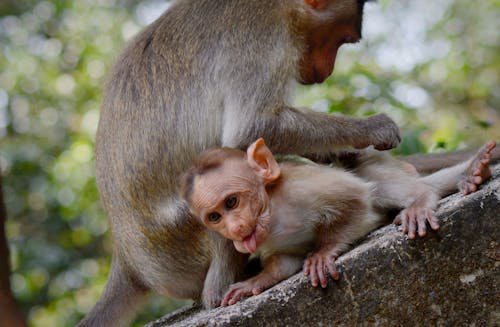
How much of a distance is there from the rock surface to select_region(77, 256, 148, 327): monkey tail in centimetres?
143

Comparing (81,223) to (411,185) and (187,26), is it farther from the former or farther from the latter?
(411,185)

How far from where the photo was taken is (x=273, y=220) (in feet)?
10.8

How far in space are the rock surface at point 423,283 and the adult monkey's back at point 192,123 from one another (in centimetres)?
77

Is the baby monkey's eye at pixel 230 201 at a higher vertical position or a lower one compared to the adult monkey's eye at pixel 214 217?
higher

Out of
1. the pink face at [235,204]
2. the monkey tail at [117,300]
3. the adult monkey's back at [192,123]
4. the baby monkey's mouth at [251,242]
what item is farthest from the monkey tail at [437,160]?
the monkey tail at [117,300]

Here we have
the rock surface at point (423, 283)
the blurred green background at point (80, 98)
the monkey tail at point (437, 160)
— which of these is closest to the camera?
the rock surface at point (423, 283)

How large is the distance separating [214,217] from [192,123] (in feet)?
2.35

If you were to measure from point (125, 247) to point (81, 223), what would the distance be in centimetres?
656

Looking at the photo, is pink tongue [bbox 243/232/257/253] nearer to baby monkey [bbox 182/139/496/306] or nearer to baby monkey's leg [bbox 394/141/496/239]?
baby monkey [bbox 182/139/496/306]

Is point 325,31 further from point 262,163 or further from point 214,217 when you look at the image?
point 214,217

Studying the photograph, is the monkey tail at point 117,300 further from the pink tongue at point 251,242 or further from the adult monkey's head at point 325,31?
the adult monkey's head at point 325,31

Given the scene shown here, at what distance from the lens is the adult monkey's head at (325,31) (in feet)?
13.5

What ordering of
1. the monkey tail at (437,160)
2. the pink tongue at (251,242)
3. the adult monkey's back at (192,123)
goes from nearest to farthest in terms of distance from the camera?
the pink tongue at (251,242), the adult monkey's back at (192,123), the monkey tail at (437,160)

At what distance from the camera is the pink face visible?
10.3 feet
